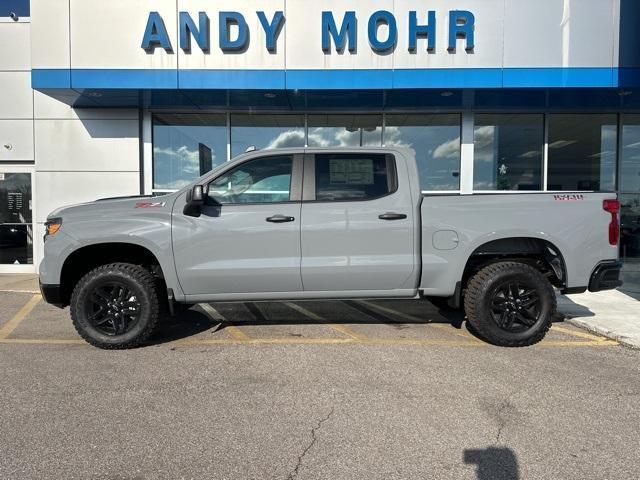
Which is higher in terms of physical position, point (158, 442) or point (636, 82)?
point (636, 82)

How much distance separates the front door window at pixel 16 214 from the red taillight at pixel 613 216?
11193 mm

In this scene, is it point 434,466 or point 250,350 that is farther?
point 250,350

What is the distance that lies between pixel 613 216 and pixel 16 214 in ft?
38.0

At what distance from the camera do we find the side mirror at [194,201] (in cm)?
476

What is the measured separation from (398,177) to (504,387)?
2290 millimetres

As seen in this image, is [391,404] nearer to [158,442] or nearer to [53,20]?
[158,442]

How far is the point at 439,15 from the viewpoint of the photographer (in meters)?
9.36

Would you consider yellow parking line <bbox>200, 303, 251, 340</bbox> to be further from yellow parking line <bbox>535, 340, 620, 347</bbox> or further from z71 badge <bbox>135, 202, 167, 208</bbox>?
yellow parking line <bbox>535, 340, 620, 347</bbox>

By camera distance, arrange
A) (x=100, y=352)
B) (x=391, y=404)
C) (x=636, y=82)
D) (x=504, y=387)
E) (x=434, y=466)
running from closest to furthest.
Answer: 1. (x=434, y=466)
2. (x=391, y=404)
3. (x=504, y=387)
4. (x=100, y=352)
5. (x=636, y=82)

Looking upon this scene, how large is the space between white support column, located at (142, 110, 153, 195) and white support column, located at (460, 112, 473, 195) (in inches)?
274

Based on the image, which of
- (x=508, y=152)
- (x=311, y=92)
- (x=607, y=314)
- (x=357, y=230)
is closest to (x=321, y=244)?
(x=357, y=230)

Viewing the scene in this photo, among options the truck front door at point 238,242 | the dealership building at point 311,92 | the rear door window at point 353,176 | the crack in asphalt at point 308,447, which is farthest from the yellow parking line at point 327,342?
the dealership building at point 311,92

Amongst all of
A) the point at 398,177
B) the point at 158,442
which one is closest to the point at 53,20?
the point at 398,177

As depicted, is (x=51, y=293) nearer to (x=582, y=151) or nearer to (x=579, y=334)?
(x=579, y=334)
